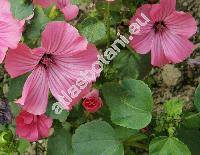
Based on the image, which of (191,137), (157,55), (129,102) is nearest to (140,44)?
(157,55)

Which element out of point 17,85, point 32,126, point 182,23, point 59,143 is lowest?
point 59,143

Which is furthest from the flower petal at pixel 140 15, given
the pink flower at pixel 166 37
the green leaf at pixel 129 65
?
the green leaf at pixel 129 65

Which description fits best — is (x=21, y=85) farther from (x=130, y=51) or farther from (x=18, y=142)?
(x=130, y=51)

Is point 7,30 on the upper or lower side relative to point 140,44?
upper

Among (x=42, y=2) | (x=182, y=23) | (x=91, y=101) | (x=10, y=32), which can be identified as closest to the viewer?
(x=10, y=32)

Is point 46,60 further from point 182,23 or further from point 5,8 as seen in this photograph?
point 182,23

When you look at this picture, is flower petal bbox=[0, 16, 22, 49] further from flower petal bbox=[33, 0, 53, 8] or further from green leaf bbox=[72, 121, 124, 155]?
green leaf bbox=[72, 121, 124, 155]

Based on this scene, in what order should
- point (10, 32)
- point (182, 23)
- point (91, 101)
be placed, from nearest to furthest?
point (10, 32) < point (91, 101) < point (182, 23)
